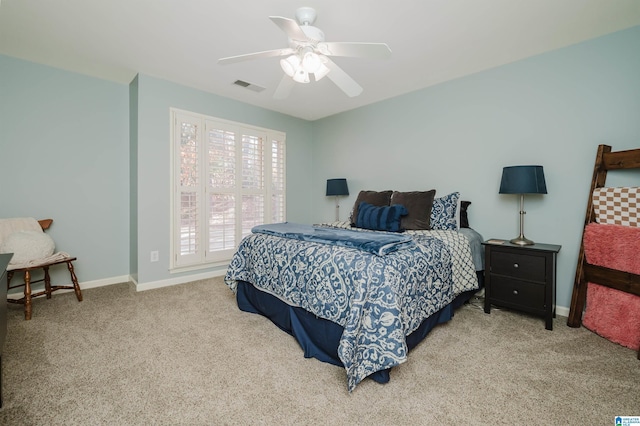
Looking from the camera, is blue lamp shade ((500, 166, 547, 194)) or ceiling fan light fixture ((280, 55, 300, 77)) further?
blue lamp shade ((500, 166, 547, 194))

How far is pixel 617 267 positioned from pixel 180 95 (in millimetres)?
4500

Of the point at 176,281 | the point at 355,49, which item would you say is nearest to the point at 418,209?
the point at 355,49

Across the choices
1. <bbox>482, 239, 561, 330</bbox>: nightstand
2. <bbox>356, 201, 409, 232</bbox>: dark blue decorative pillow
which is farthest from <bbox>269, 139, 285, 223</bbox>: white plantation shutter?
<bbox>482, 239, 561, 330</bbox>: nightstand

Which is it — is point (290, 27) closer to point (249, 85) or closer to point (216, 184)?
point (249, 85)

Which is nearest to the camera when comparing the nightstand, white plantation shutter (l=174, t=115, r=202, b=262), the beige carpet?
the beige carpet

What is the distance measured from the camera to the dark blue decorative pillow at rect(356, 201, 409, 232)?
119 inches

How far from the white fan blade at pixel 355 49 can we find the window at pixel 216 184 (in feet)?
7.65

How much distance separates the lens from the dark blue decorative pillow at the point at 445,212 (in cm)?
299

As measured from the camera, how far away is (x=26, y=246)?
2.57 meters

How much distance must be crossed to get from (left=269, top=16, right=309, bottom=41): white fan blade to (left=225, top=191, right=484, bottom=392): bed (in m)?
1.35

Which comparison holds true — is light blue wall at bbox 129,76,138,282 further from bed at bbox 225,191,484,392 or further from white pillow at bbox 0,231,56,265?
bed at bbox 225,191,484,392

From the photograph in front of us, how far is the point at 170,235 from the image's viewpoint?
3.52m

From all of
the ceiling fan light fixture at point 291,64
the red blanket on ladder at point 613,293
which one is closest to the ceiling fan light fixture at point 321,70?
the ceiling fan light fixture at point 291,64

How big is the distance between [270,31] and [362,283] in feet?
6.98
